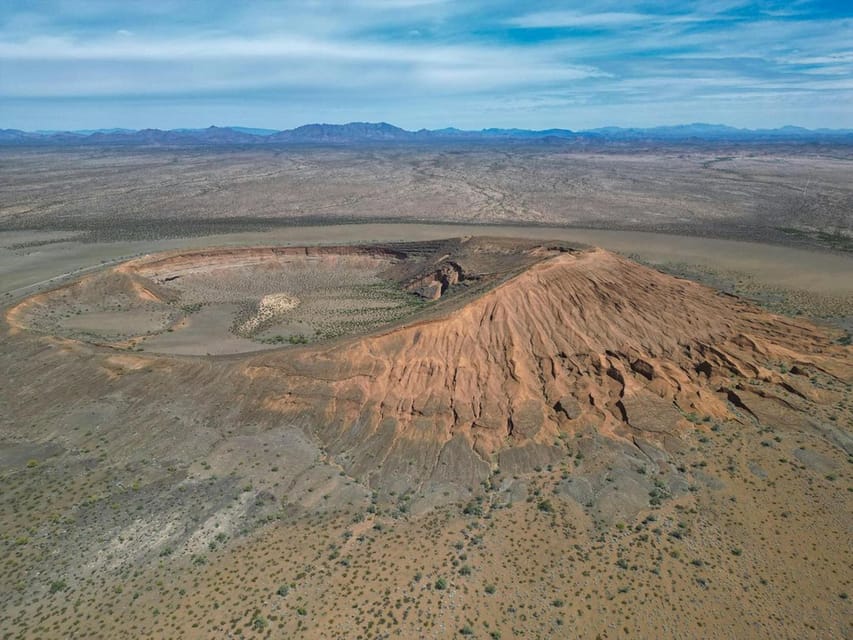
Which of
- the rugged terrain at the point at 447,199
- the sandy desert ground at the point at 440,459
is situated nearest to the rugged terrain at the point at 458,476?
the sandy desert ground at the point at 440,459

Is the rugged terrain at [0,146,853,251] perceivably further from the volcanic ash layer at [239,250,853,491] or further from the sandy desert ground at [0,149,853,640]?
the volcanic ash layer at [239,250,853,491]

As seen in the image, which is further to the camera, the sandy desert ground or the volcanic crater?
the volcanic crater

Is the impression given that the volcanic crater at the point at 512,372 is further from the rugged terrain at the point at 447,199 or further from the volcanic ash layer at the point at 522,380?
the rugged terrain at the point at 447,199

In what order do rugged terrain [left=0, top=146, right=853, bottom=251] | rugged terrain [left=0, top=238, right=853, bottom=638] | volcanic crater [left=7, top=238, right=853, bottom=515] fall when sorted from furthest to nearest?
rugged terrain [left=0, top=146, right=853, bottom=251] → volcanic crater [left=7, top=238, right=853, bottom=515] → rugged terrain [left=0, top=238, right=853, bottom=638]

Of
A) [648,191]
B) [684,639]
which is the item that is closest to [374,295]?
[684,639]

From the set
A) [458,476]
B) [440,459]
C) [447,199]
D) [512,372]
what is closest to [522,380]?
[512,372]

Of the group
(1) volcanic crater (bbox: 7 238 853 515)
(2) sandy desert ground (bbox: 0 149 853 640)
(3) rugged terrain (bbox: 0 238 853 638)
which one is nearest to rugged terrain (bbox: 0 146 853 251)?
(2) sandy desert ground (bbox: 0 149 853 640)
